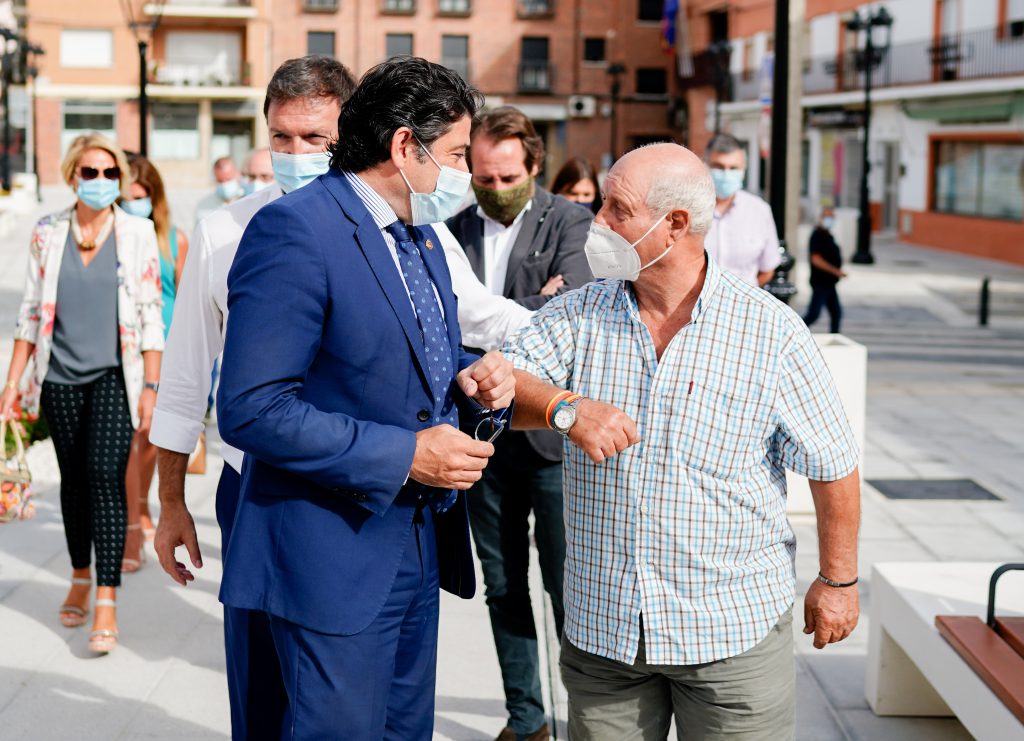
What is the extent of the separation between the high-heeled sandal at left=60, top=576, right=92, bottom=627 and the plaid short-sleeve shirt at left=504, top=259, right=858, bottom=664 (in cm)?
323

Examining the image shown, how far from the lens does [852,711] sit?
4723 millimetres

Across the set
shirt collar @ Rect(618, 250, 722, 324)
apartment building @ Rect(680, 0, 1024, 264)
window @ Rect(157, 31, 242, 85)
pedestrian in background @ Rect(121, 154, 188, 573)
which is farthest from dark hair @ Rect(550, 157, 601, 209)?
window @ Rect(157, 31, 242, 85)

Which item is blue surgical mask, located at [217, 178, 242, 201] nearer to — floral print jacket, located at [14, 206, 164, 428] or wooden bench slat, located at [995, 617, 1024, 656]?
floral print jacket, located at [14, 206, 164, 428]

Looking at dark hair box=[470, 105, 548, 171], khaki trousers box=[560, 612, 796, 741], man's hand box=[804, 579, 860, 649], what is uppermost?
dark hair box=[470, 105, 548, 171]

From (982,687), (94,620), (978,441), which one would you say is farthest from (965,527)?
(94,620)

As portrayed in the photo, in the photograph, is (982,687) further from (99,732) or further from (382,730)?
(99,732)

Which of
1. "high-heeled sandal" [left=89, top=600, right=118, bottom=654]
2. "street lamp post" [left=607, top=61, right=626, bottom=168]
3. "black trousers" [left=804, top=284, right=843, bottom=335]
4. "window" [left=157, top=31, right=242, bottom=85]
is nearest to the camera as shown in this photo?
"high-heeled sandal" [left=89, top=600, right=118, bottom=654]

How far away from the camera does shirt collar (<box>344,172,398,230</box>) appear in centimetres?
265

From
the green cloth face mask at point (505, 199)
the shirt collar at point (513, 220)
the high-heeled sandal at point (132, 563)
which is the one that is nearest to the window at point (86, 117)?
the high-heeled sandal at point (132, 563)

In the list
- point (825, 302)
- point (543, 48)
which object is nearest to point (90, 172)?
point (825, 302)

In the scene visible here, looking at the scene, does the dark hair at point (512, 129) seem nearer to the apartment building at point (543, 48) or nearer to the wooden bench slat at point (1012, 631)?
the wooden bench slat at point (1012, 631)

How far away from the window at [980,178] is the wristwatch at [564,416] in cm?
2874

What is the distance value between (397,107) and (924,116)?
34064 millimetres

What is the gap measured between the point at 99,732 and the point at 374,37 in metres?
54.4
